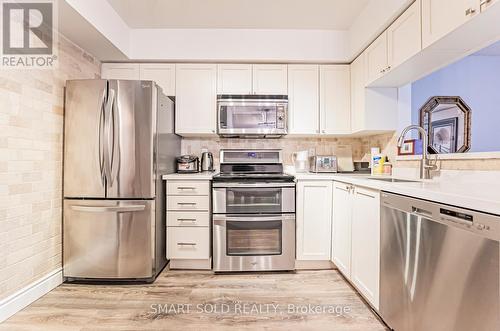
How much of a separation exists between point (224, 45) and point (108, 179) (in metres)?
1.82

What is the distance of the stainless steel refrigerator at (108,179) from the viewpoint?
2109 mm

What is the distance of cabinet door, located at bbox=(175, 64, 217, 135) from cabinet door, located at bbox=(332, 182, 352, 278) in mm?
1512

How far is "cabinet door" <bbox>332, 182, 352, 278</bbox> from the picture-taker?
202 centimetres

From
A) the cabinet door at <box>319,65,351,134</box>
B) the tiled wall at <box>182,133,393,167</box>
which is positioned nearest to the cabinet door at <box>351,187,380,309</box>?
the cabinet door at <box>319,65,351,134</box>

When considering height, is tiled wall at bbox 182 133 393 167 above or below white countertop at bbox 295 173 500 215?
above

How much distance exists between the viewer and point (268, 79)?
2.81 metres

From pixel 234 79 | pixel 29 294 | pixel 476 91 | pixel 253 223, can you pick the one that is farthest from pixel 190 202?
pixel 476 91

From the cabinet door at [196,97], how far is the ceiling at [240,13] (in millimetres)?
457

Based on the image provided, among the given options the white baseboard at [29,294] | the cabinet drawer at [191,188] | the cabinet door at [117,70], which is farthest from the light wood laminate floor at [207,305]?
the cabinet door at [117,70]

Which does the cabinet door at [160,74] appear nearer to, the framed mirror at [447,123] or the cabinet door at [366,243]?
the cabinet door at [366,243]

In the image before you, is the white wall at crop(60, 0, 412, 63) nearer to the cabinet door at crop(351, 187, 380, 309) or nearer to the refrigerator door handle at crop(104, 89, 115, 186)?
the refrigerator door handle at crop(104, 89, 115, 186)

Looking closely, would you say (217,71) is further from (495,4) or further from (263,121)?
(495,4)

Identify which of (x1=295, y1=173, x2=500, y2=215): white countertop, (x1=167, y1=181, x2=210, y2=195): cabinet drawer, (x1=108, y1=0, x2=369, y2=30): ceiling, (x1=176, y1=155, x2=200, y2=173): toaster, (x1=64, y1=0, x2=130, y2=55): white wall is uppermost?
(x1=108, y1=0, x2=369, y2=30): ceiling

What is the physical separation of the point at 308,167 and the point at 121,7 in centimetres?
258
